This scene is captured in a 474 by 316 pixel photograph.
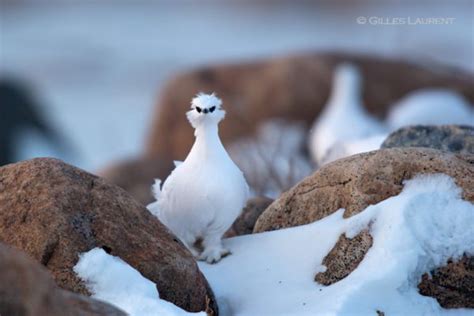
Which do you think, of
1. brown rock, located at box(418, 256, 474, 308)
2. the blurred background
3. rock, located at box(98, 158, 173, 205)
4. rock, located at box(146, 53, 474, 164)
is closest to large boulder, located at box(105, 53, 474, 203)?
rock, located at box(146, 53, 474, 164)

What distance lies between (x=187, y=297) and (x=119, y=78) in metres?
15.0

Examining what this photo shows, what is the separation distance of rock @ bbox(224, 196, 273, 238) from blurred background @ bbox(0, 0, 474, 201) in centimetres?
848

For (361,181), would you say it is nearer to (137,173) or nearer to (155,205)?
(155,205)

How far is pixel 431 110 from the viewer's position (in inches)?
485

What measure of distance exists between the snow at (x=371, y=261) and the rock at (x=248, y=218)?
867mm

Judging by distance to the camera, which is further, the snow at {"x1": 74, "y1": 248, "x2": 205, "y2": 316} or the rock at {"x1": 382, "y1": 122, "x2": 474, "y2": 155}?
the rock at {"x1": 382, "y1": 122, "x2": 474, "y2": 155}

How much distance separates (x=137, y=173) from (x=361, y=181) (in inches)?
266

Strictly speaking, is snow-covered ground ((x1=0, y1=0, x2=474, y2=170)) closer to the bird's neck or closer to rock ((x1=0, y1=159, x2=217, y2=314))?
the bird's neck

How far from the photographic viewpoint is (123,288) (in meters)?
4.49

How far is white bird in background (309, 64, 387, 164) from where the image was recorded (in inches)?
433

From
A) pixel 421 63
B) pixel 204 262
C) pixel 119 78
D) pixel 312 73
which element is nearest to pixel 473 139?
pixel 204 262

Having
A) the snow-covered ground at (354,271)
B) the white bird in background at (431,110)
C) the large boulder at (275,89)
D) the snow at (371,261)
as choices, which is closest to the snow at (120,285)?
the snow-covered ground at (354,271)

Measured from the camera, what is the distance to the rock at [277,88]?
1396cm

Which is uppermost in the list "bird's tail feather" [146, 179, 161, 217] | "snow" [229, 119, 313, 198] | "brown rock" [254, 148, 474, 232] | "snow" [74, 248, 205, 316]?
"brown rock" [254, 148, 474, 232]
